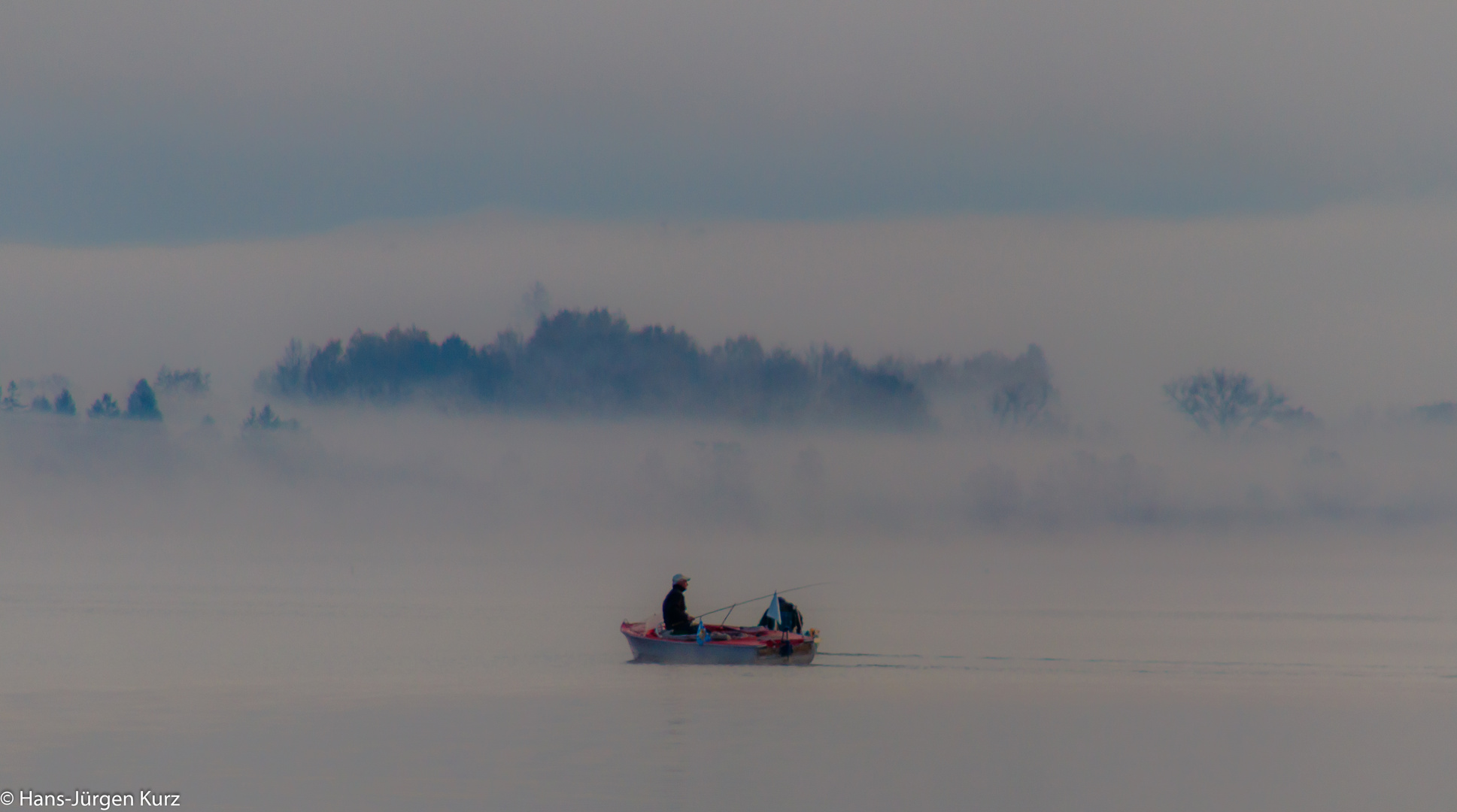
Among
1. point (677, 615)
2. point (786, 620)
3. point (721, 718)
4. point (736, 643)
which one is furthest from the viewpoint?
point (786, 620)

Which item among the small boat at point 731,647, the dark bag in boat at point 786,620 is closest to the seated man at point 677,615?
the small boat at point 731,647

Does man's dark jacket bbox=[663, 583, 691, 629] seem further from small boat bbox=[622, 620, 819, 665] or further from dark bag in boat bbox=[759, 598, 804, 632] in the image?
dark bag in boat bbox=[759, 598, 804, 632]

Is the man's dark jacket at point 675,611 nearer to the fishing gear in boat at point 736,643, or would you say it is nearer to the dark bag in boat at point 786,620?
the fishing gear in boat at point 736,643

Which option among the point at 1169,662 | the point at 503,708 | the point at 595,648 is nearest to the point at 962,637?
the point at 1169,662

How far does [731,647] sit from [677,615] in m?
2.01

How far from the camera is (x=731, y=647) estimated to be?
114 ft

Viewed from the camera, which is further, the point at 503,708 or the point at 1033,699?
the point at 1033,699

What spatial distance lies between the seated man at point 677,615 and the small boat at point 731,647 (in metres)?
0.19

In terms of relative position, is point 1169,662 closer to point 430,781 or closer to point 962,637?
point 962,637

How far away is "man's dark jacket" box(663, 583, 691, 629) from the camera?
36.1 m

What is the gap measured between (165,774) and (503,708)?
898 centimetres

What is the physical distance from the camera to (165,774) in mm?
19719

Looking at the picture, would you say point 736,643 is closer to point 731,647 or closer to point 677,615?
point 731,647

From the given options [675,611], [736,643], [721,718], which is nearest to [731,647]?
[736,643]
